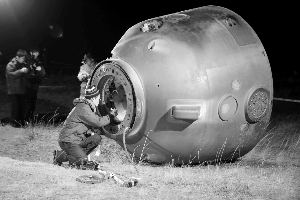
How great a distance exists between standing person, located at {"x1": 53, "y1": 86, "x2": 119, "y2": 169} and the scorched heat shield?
9.7 inches

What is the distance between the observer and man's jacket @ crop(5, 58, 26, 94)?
10680mm

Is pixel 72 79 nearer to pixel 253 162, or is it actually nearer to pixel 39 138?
pixel 39 138

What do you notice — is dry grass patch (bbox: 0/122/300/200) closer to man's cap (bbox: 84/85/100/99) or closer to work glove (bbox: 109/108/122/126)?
work glove (bbox: 109/108/122/126)

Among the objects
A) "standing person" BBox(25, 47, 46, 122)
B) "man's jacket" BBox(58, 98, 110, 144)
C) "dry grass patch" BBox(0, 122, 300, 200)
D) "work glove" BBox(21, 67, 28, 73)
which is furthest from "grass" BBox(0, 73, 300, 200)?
"standing person" BBox(25, 47, 46, 122)

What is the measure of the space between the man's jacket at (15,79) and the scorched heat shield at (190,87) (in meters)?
4.62

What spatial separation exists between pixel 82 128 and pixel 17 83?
15.2 feet

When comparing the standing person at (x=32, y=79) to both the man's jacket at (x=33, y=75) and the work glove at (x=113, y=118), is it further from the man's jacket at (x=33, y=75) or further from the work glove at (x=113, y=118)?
the work glove at (x=113, y=118)

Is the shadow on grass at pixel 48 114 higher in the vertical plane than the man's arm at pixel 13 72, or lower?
lower

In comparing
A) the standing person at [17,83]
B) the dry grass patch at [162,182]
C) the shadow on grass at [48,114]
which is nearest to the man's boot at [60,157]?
the dry grass patch at [162,182]

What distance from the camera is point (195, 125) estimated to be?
601 cm

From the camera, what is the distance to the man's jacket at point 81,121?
21.0ft

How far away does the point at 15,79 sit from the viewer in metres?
10.7

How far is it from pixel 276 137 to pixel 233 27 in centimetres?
384

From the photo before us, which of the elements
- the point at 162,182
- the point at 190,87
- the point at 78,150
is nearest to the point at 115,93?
Answer: the point at 78,150
